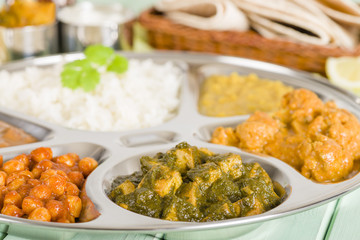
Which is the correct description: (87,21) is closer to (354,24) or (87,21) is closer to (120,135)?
(120,135)

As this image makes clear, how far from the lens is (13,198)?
2.39 metres

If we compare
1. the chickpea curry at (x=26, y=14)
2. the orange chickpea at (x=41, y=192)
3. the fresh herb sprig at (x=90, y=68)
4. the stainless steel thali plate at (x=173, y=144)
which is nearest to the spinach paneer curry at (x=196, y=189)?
the stainless steel thali plate at (x=173, y=144)

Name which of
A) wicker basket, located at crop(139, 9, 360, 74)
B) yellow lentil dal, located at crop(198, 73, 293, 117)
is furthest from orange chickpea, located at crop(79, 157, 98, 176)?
wicker basket, located at crop(139, 9, 360, 74)

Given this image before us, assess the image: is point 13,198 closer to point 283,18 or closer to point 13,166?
point 13,166

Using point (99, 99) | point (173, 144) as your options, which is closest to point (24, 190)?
point (173, 144)

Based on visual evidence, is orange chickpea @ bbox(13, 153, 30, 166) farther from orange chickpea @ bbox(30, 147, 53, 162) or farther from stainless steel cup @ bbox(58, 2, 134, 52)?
stainless steel cup @ bbox(58, 2, 134, 52)

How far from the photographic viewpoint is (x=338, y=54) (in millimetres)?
4246

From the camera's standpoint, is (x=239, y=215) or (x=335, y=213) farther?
(x=335, y=213)

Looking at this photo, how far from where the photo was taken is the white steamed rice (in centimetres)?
348

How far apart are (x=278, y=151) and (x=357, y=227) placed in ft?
2.24

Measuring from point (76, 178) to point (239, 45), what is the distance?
245 centimetres

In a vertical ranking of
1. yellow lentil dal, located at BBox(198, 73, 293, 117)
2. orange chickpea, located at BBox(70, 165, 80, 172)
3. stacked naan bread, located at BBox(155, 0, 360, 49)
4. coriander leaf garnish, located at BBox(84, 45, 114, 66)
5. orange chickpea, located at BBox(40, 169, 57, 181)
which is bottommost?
orange chickpea, located at BBox(70, 165, 80, 172)

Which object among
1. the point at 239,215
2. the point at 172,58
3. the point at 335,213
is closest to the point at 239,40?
the point at 172,58

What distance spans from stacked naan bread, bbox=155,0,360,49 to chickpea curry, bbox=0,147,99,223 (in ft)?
7.61
